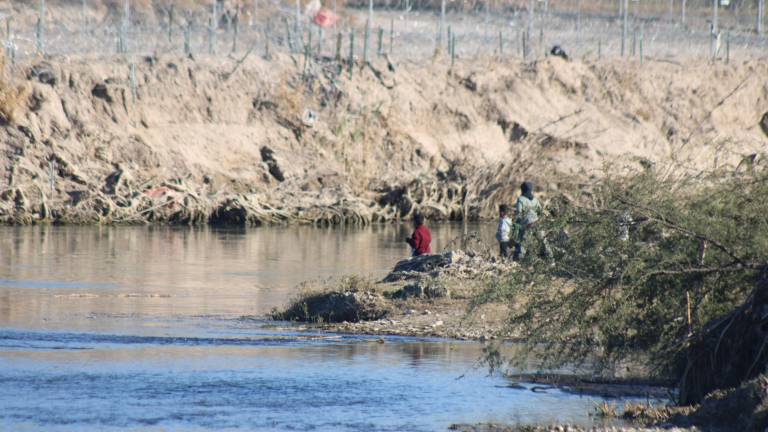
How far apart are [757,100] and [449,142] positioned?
49.2ft

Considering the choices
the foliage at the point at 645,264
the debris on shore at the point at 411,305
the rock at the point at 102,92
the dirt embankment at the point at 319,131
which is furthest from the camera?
the rock at the point at 102,92

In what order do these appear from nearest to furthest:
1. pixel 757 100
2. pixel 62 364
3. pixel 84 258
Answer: pixel 62 364 < pixel 84 258 < pixel 757 100

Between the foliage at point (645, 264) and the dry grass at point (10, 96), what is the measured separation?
35.1 metres

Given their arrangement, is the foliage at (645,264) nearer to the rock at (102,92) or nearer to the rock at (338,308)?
the rock at (338,308)

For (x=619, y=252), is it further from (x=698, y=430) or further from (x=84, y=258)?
(x=84, y=258)

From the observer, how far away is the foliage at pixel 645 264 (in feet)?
41.1

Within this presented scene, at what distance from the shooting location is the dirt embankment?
44.8 metres

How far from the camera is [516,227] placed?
45.4 ft

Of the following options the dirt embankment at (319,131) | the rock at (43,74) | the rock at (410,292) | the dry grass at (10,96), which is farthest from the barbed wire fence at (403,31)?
the rock at (410,292)

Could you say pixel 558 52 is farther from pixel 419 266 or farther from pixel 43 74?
pixel 419 266

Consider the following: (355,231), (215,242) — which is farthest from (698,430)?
(355,231)

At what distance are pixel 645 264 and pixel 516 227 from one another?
1650mm

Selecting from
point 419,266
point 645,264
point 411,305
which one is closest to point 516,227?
point 645,264

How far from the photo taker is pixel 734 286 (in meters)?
12.7
